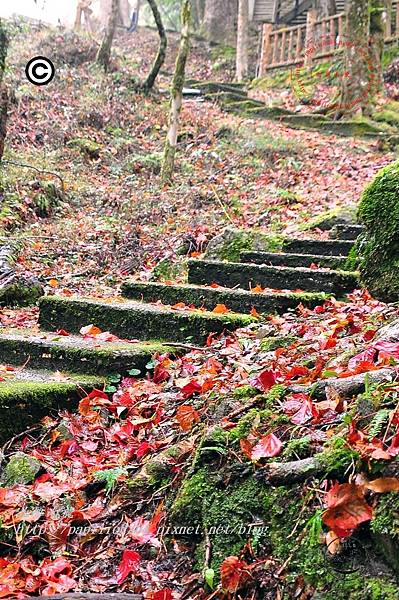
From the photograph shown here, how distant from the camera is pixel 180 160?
1145cm

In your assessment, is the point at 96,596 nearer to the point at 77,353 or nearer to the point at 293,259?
the point at 77,353

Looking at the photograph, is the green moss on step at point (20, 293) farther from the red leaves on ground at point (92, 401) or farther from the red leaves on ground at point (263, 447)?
the red leaves on ground at point (263, 447)

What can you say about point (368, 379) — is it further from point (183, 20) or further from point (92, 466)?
point (183, 20)

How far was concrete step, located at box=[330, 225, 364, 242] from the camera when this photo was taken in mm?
6164

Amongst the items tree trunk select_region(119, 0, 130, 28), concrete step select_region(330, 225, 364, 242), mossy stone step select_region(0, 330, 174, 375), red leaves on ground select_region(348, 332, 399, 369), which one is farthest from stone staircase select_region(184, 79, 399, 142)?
tree trunk select_region(119, 0, 130, 28)

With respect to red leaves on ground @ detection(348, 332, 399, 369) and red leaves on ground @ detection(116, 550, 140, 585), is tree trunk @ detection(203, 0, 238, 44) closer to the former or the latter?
red leaves on ground @ detection(348, 332, 399, 369)

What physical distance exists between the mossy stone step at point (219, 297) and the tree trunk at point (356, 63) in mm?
8751

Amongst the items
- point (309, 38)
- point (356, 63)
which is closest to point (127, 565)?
point (356, 63)

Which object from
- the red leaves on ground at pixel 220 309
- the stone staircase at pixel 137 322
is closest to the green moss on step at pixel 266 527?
the stone staircase at pixel 137 322

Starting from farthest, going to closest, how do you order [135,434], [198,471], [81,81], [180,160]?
[81,81] → [180,160] → [135,434] → [198,471]

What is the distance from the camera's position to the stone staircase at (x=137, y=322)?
320 cm

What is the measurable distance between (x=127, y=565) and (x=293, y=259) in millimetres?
4020

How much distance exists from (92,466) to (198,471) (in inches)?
27.6

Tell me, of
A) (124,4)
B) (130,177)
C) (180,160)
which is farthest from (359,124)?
(124,4)
